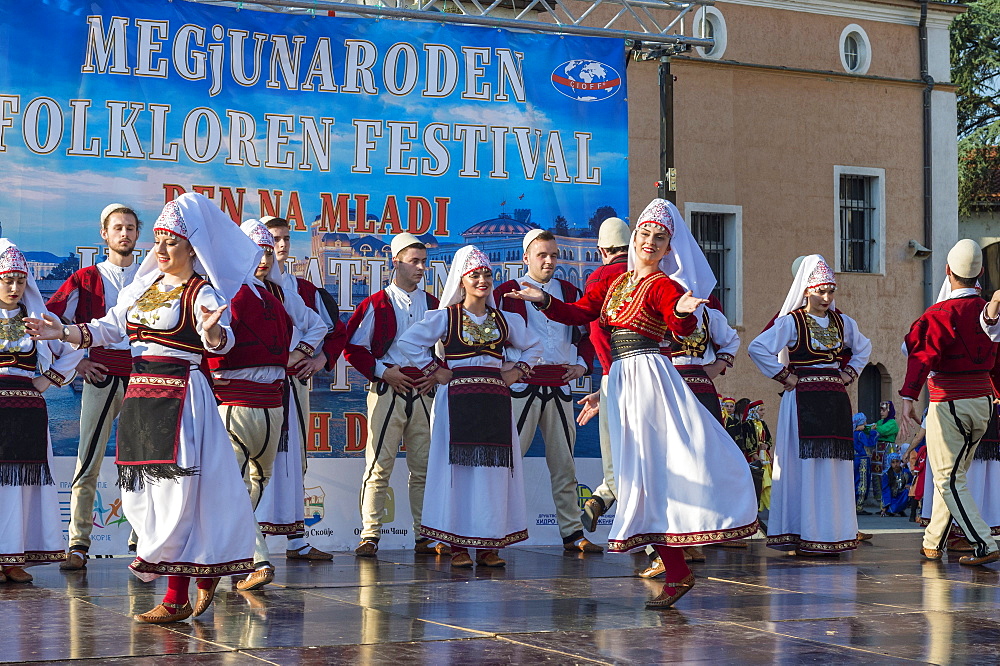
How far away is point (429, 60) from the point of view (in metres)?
10.0

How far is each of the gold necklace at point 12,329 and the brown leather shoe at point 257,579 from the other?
72.9 inches

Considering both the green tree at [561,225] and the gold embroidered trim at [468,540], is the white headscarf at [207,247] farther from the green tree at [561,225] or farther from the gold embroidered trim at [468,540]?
the green tree at [561,225]

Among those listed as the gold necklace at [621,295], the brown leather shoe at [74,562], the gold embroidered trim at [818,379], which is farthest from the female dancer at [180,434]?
the gold embroidered trim at [818,379]

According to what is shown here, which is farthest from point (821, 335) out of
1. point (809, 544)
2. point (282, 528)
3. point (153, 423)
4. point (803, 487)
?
point (153, 423)

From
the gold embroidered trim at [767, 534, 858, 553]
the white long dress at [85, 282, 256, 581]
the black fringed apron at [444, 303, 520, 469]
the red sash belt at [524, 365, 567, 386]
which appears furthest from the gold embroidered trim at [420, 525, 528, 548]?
the white long dress at [85, 282, 256, 581]

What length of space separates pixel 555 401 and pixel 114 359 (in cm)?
307

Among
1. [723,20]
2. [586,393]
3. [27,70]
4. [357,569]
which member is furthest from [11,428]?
[723,20]

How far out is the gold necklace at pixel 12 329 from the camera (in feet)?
23.8

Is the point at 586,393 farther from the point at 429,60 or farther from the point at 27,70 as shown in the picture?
the point at 27,70

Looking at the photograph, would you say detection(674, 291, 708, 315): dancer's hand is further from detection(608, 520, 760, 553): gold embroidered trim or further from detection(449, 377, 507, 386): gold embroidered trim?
detection(449, 377, 507, 386): gold embroidered trim

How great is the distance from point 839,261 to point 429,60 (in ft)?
40.4

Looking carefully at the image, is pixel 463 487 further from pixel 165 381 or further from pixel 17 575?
pixel 165 381

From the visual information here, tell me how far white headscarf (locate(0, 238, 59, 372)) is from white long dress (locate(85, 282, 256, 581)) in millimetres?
1547

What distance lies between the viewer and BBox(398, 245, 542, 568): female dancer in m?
8.32
